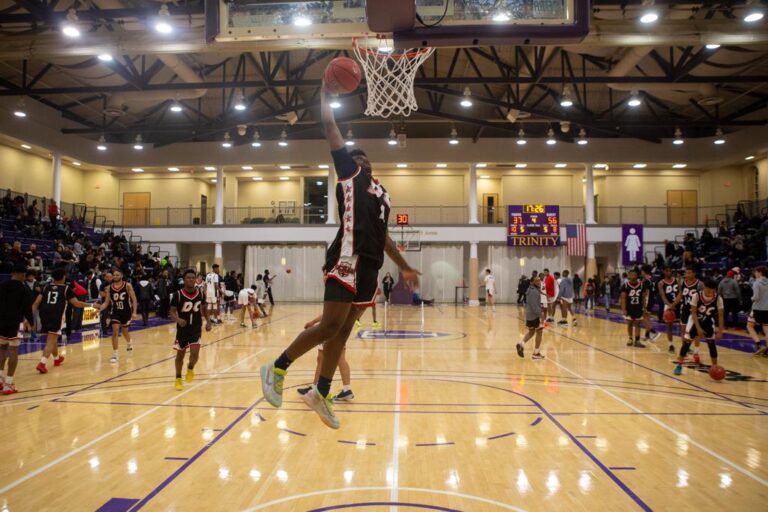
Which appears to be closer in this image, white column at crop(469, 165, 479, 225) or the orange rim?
the orange rim

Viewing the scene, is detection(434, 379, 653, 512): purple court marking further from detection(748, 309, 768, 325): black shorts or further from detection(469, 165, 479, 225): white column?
detection(469, 165, 479, 225): white column

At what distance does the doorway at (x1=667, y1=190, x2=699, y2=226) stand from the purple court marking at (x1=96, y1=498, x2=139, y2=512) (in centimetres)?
3014

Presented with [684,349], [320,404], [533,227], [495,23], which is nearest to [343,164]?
[320,404]

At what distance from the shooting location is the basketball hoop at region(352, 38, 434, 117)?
7.40 meters

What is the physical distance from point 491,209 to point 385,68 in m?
23.9

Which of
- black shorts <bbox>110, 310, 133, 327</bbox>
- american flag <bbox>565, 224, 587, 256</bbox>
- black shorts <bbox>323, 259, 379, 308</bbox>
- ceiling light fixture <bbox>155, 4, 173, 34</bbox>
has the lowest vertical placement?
black shorts <bbox>110, 310, 133, 327</bbox>

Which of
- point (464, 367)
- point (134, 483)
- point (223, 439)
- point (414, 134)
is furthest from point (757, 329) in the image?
point (414, 134)

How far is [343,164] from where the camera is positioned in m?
3.45

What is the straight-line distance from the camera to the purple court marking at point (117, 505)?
390 cm

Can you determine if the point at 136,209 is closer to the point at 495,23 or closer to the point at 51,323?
the point at 51,323

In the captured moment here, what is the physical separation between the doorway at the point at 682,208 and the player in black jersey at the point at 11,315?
2921 centimetres

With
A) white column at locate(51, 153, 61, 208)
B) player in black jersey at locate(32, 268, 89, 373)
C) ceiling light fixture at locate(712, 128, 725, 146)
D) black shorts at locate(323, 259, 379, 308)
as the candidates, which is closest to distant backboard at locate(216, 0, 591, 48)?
black shorts at locate(323, 259, 379, 308)

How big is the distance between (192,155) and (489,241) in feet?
57.6

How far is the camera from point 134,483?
4.41 meters
